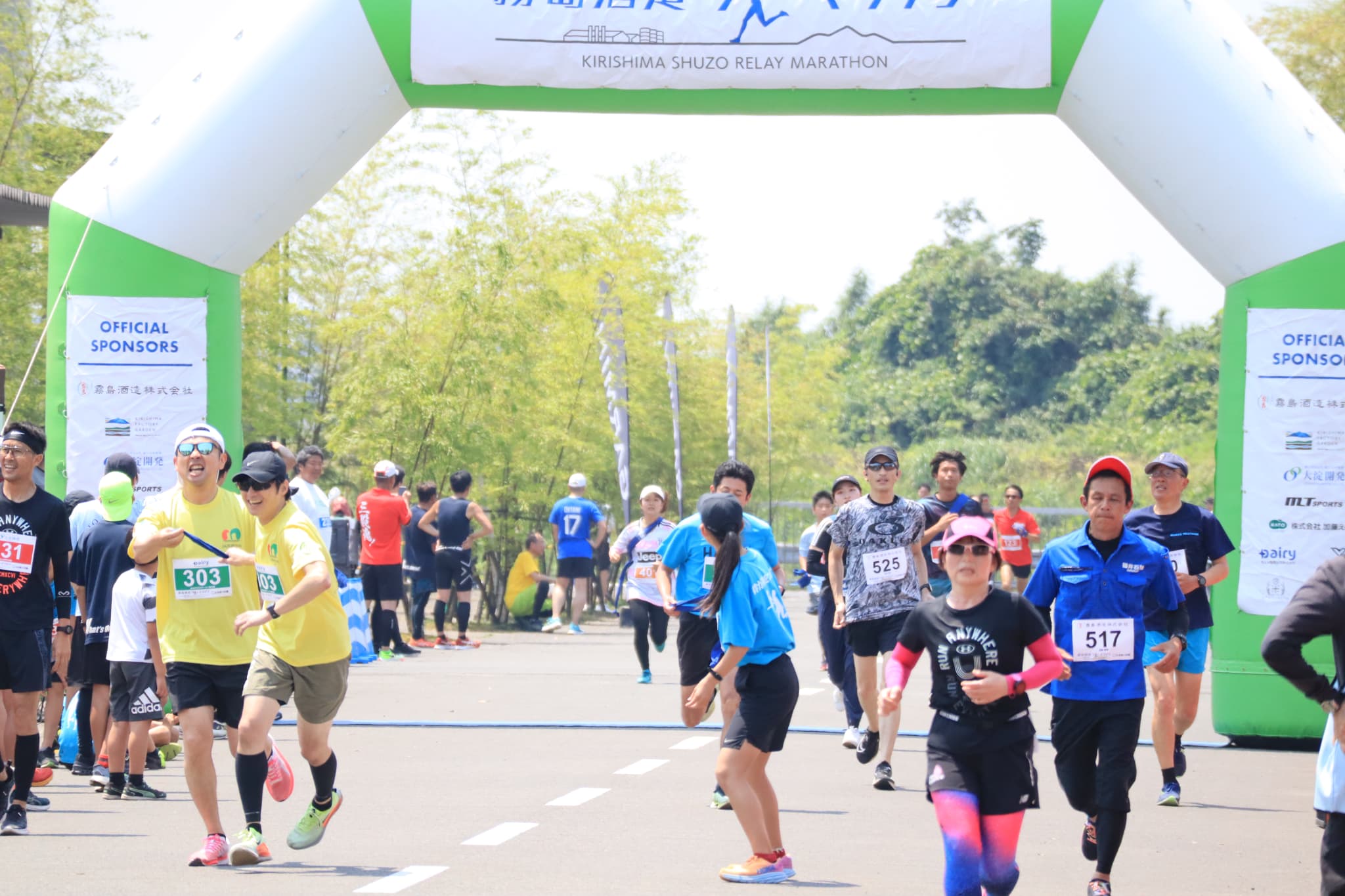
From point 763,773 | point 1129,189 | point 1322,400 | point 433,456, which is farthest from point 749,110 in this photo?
point 433,456

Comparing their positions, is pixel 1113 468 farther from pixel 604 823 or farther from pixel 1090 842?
pixel 604 823

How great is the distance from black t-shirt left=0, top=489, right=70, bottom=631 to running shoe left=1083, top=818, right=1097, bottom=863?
5116mm

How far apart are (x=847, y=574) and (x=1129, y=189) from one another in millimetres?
4091

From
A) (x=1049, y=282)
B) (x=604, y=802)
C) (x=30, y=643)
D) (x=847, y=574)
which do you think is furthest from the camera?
(x=1049, y=282)

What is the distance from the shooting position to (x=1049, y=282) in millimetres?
71438

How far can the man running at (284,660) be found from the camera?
295 inches

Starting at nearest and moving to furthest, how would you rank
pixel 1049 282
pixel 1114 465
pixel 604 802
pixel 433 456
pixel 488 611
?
pixel 1114 465, pixel 604 802, pixel 433 456, pixel 488 611, pixel 1049 282

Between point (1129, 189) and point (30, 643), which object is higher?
point (1129, 189)

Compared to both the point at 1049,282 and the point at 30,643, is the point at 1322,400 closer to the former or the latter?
the point at 30,643

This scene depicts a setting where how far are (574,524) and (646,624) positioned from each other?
6.60 m

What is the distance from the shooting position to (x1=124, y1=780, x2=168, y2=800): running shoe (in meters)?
9.58

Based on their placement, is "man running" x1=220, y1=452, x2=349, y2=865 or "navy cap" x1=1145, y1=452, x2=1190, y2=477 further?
"navy cap" x1=1145, y1=452, x2=1190, y2=477

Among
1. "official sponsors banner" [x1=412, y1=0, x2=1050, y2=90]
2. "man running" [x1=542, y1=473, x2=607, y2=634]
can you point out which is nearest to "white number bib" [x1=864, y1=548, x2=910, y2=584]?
"official sponsors banner" [x1=412, y1=0, x2=1050, y2=90]

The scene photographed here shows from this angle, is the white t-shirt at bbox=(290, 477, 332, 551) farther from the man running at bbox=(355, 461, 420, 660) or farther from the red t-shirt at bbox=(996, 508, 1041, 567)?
the red t-shirt at bbox=(996, 508, 1041, 567)
